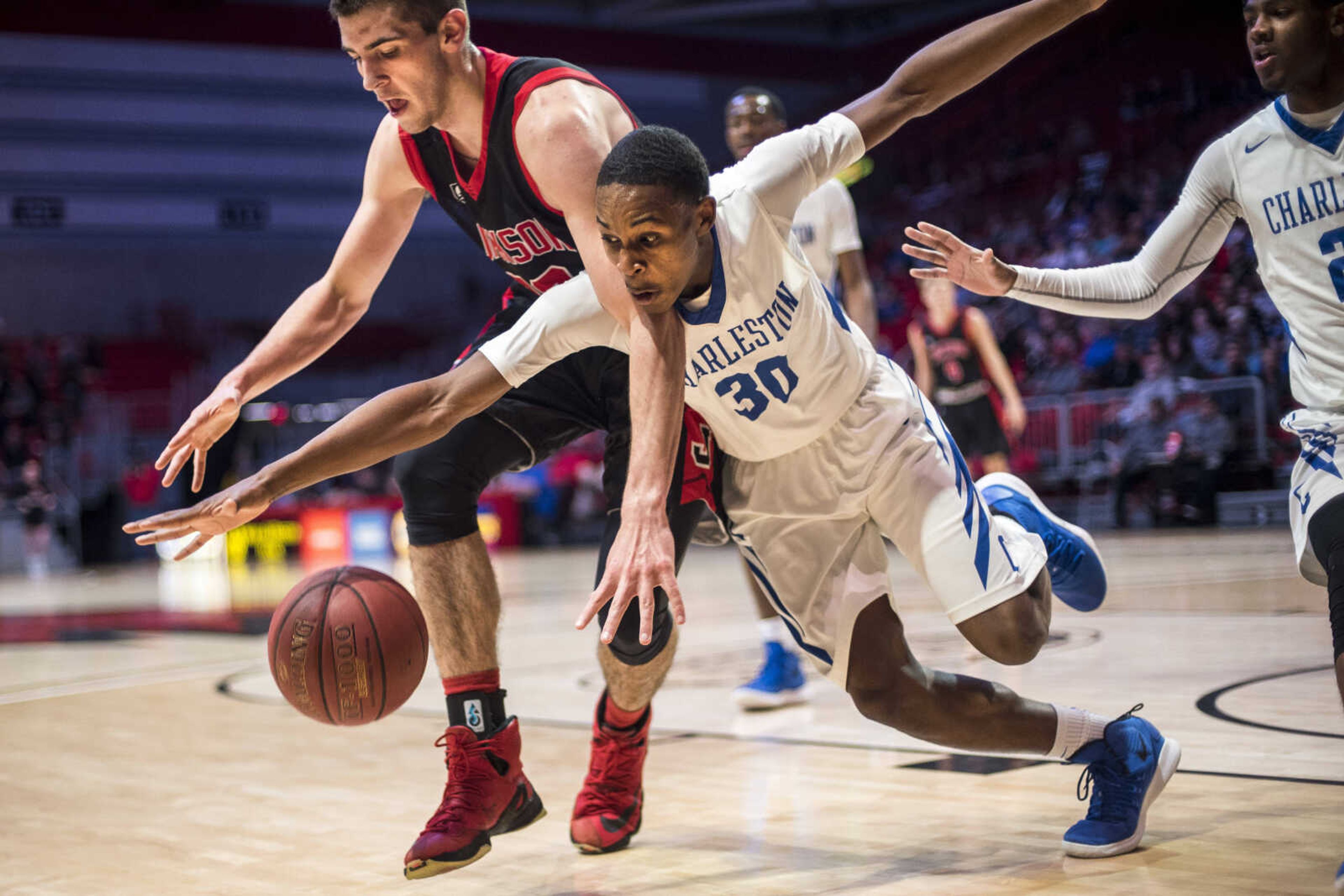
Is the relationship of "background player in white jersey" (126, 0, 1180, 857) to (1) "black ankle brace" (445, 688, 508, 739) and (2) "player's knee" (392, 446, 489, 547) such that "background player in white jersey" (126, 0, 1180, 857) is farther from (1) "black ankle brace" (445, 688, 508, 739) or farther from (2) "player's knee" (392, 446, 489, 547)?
(1) "black ankle brace" (445, 688, 508, 739)

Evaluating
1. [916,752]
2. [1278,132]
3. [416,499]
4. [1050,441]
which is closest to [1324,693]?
[916,752]

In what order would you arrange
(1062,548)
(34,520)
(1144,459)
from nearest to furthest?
(1062,548) < (1144,459) < (34,520)

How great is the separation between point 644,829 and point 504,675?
9.14ft

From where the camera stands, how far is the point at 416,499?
318 centimetres

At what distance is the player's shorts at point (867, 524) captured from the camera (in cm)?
292

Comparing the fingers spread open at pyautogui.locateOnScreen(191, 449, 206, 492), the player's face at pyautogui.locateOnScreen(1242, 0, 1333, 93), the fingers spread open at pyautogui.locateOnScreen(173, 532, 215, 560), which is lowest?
the fingers spread open at pyautogui.locateOnScreen(173, 532, 215, 560)

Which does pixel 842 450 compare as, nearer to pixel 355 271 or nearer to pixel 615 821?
pixel 615 821

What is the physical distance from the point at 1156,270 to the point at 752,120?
239 centimetres

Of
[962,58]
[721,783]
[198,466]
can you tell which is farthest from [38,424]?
[962,58]

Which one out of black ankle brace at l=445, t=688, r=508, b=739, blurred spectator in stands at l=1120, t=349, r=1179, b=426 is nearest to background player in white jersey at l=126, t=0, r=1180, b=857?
black ankle brace at l=445, t=688, r=508, b=739

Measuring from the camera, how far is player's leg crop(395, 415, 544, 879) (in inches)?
121

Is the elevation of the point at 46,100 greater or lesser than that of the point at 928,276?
greater

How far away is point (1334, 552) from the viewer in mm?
2535

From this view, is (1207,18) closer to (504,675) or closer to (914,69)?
(504,675)
